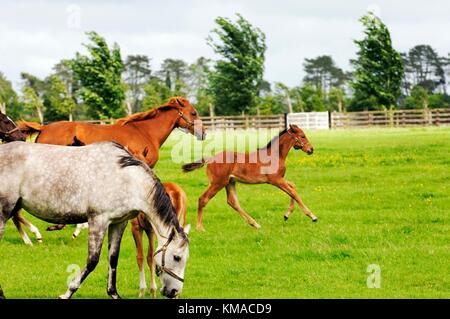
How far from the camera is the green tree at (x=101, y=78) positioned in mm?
60906

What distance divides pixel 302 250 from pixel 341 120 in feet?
160

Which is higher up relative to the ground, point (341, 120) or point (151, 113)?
point (151, 113)

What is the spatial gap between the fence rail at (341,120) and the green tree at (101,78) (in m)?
3.05

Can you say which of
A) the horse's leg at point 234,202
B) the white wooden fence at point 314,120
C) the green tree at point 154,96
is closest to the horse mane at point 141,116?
the horse's leg at point 234,202

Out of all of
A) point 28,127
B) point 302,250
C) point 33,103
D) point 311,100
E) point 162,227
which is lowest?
point 302,250

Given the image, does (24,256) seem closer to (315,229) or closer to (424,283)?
(315,229)

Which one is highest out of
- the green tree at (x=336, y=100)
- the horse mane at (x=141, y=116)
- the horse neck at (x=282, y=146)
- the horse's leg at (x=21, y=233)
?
the green tree at (x=336, y=100)

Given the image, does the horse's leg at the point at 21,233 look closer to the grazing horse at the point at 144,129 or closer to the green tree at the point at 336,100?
the grazing horse at the point at 144,129

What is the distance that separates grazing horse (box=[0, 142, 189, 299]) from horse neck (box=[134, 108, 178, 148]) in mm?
5517

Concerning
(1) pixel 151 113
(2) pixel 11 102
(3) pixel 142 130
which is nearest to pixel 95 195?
(3) pixel 142 130

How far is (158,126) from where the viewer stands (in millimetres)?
14961

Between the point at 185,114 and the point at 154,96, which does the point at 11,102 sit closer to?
the point at 154,96

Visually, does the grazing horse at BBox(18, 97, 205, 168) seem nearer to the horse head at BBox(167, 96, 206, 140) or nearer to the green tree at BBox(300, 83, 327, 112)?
the horse head at BBox(167, 96, 206, 140)

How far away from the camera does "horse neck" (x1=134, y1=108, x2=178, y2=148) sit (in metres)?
14.9
